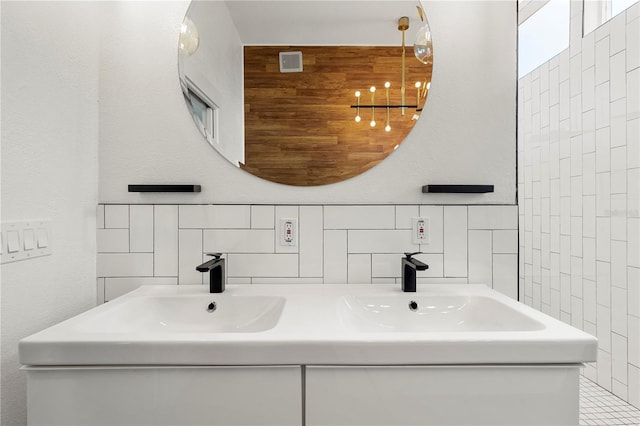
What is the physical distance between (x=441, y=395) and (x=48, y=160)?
4.22 feet

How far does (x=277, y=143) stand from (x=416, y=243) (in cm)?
66

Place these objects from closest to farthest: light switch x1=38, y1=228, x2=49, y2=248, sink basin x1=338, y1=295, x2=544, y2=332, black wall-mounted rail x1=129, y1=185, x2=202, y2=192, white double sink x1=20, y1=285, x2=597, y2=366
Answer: white double sink x1=20, y1=285, x2=597, y2=366 < light switch x1=38, y1=228, x2=49, y2=248 < sink basin x1=338, y1=295, x2=544, y2=332 < black wall-mounted rail x1=129, y1=185, x2=202, y2=192

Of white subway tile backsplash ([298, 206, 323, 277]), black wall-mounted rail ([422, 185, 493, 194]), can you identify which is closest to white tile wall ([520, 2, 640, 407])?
black wall-mounted rail ([422, 185, 493, 194])

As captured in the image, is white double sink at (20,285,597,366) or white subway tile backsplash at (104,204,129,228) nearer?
white double sink at (20,285,597,366)

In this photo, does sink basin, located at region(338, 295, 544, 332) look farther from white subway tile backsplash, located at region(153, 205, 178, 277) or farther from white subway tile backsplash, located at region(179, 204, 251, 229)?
white subway tile backsplash, located at region(153, 205, 178, 277)

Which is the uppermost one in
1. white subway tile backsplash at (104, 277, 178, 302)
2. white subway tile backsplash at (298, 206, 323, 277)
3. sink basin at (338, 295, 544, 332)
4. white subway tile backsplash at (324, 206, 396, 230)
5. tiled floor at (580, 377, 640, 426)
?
white subway tile backsplash at (324, 206, 396, 230)

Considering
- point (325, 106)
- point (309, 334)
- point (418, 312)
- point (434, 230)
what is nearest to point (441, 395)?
point (309, 334)

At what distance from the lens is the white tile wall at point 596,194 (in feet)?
5.20

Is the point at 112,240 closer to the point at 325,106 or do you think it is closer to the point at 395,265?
the point at 325,106

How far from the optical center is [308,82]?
4.58ft

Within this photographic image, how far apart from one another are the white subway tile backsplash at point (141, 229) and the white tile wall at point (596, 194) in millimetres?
1566

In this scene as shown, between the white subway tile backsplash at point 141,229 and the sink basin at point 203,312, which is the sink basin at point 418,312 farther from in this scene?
the white subway tile backsplash at point 141,229

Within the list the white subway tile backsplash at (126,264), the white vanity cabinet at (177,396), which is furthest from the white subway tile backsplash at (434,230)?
the white subway tile backsplash at (126,264)

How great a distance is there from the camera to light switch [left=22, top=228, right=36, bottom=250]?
1014 mm
